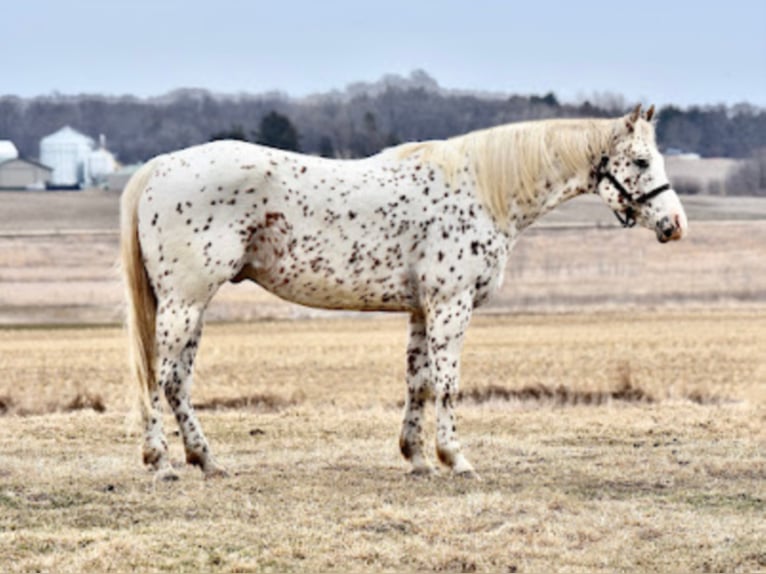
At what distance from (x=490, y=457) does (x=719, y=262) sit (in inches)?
1723

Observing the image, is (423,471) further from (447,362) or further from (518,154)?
(518,154)

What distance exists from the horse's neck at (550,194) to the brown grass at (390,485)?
1870 mm

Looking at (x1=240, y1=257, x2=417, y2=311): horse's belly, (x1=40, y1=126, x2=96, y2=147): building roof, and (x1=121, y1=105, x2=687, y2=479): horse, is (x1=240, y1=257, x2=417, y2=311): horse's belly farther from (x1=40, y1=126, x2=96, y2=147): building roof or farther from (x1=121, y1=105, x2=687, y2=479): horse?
(x1=40, y1=126, x2=96, y2=147): building roof

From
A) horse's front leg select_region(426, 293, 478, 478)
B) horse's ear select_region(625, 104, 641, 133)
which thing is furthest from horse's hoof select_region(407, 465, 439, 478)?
horse's ear select_region(625, 104, 641, 133)

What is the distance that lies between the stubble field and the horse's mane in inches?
80.8

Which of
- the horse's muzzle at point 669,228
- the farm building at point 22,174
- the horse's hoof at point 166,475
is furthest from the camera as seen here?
the farm building at point 22,174

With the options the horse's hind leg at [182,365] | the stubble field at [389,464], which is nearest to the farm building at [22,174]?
the stubble field at [389,464]

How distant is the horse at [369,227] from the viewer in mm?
11219

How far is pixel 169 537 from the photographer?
9.14m

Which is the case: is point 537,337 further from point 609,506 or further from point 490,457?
point 609,506

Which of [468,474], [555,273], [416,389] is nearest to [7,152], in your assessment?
[555,273]

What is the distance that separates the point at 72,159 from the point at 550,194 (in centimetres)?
13027

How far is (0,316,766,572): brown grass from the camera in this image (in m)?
8.90

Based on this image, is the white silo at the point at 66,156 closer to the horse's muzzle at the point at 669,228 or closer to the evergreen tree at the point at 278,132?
the evergreen tree at the point at 278,132
